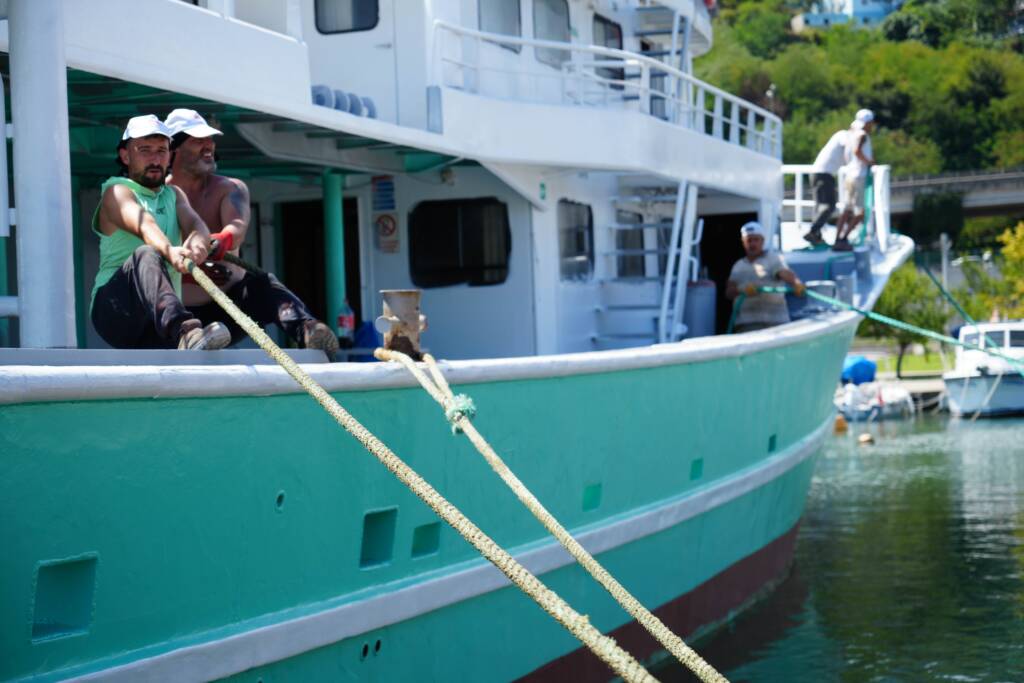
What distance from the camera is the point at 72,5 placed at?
20.8 ft

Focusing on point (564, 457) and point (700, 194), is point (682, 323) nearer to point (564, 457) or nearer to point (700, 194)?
point (700, 194)

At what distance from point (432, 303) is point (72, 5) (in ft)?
14.2

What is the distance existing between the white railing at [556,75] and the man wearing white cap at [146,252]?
12.8ft

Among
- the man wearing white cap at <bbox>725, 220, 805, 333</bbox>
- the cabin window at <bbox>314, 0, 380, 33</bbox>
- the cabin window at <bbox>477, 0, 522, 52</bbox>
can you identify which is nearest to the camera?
the cabin window at <bbox>314, 0, 380, 33</bbox>

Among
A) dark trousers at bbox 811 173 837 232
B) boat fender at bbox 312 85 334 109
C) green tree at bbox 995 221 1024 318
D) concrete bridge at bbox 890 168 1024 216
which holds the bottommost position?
green tree at bbox 995 221 1024 318

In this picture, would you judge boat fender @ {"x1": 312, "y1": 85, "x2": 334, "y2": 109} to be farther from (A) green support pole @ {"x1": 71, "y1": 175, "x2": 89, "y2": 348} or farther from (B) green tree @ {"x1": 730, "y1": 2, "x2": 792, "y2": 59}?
(B) green tree @ {"x1": 730, "y1": 2, "x2": 792, "y2": 59}

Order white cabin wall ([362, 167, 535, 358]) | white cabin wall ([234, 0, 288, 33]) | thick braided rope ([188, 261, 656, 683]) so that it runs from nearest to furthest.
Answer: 1. thick braided rope ([188, 261, 656, 683])
2. white cabin wall ([234, 0, 288, 33])
3. white cabin wall ([362, 167, 535, 358])

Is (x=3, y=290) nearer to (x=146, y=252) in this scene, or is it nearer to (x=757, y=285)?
(x=146, y=252)

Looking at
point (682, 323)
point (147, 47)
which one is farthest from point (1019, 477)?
point (147, 47)

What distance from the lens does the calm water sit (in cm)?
945

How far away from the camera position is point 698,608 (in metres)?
9.48

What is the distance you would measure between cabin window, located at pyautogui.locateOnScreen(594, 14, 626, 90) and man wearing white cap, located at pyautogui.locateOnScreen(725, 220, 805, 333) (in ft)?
6.22

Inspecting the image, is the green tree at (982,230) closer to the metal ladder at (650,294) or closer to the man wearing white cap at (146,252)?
the metal ladder at (650,294)

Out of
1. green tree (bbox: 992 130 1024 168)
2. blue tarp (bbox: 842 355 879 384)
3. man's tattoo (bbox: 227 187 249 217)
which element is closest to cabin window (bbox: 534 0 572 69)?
man's tattoo (bbox: 227 187 249 217)
